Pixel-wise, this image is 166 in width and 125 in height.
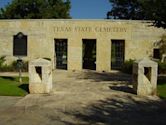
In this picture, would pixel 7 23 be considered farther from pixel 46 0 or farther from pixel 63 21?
pixel 46 0

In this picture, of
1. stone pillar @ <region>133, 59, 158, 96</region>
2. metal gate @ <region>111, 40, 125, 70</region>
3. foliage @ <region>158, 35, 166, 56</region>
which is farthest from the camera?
metal gate @ <region>111, 40, 125, 70</region>

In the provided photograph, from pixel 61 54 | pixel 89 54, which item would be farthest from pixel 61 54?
pixel 89 54

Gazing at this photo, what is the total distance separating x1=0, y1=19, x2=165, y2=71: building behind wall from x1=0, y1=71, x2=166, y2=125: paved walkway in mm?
12043

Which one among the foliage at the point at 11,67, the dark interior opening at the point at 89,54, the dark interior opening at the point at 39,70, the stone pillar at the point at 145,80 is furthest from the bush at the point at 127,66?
the dark interior opening at the point at 39,70

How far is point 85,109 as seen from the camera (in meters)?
11.6

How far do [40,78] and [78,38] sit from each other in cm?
1287

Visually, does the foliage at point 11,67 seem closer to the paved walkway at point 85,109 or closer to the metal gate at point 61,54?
the metal gate at point 61,54

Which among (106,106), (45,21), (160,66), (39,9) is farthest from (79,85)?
(39,9)

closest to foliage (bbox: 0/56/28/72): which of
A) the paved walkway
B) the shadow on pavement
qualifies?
the paved walkway

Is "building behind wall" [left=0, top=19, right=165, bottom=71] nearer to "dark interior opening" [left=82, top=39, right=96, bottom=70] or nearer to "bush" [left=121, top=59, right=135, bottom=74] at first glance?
"bush" [left=121, top=59, right=135, bottom=74]

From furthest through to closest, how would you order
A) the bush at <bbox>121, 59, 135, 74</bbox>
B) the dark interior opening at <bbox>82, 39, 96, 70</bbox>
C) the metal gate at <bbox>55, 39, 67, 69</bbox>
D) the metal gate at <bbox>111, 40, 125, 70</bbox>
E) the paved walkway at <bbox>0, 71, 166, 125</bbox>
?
the dark interior opening at <bbox>82, 39, 96, 70</bbox>
the metal gate at <bbox>55, 39, 67, 69</bbox>
the metal gate at <bbox>111, 40, 125, 70</bbox>
the bush at <bbox>121, 59, 135, 74</bbox>
the paved walkway at <bbox>0, 71, 166, 125</bbox>

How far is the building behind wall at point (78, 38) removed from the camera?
26.9 m

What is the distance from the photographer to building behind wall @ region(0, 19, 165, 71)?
26.9 m

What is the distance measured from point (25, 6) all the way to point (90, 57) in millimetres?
20920
